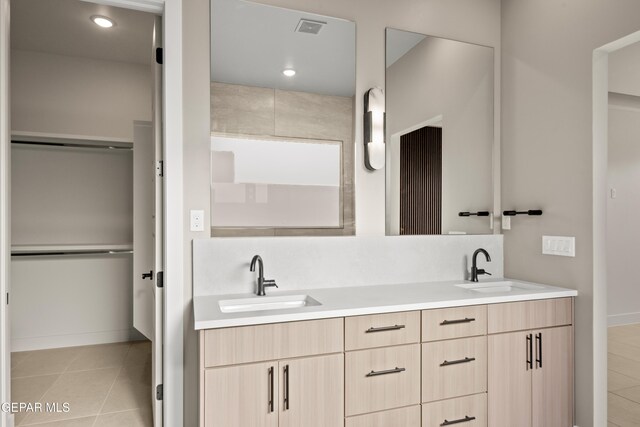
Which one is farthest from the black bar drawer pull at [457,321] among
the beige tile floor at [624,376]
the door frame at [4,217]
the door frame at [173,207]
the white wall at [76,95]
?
the white wall at [76,95]

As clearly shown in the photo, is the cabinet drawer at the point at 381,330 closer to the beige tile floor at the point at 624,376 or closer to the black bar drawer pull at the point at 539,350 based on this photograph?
the black bar drawer pull at the point at 539,350

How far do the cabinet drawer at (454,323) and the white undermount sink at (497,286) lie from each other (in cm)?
38

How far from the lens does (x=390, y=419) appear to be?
5.90 feet

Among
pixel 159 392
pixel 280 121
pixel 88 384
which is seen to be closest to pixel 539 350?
pixel 280 121

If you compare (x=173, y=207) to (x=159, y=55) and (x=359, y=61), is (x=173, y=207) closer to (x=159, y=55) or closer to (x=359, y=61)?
(x=159, y=55)

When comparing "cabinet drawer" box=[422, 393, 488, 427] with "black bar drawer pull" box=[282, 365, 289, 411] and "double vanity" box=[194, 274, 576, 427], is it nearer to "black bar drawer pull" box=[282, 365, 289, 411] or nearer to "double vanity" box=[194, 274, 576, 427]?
"double vanity" box=[194, 274, 576, 427]

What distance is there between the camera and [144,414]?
2.54 m

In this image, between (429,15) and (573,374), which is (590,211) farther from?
(429,15)

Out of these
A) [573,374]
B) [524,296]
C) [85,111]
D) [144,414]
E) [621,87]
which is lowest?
[144,414]

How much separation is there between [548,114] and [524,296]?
1.16 meters

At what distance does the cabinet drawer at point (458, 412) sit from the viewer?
73.7 inches

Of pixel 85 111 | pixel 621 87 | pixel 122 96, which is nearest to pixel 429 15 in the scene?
pixel 621 87

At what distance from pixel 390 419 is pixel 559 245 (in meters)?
1.46

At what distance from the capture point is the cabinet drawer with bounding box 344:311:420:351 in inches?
68.8
